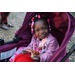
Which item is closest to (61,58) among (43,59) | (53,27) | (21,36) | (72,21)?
(43,59)

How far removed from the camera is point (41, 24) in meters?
1.17

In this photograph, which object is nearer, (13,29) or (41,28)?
(41,28)

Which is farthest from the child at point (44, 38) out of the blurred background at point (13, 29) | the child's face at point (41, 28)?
the blurred background at point (13, 29)

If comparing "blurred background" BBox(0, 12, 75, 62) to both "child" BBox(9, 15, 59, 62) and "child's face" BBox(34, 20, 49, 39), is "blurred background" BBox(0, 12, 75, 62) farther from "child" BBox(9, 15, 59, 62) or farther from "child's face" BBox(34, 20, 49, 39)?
"child's face" BBox(34, 20, 49, 39)

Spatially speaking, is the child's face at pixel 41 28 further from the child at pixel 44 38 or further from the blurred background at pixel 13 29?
the blurred background at pixel 13 29

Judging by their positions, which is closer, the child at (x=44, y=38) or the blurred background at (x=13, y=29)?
the child at (x=44, y=38)

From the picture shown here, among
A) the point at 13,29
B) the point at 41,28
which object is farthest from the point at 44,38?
the point at 13,29

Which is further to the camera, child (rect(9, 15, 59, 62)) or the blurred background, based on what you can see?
the blurred background

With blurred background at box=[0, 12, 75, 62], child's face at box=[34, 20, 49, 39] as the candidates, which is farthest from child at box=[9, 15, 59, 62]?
blurred background at box=[0, 12, 75, 62]

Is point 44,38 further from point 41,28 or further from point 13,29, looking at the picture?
point 13,29

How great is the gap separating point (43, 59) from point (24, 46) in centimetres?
54

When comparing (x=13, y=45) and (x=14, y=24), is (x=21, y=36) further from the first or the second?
(x=14, y=24)

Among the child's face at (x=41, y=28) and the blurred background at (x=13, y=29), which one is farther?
the blurred background at (x=13, y=29)

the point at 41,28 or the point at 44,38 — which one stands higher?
the point at 41,28
